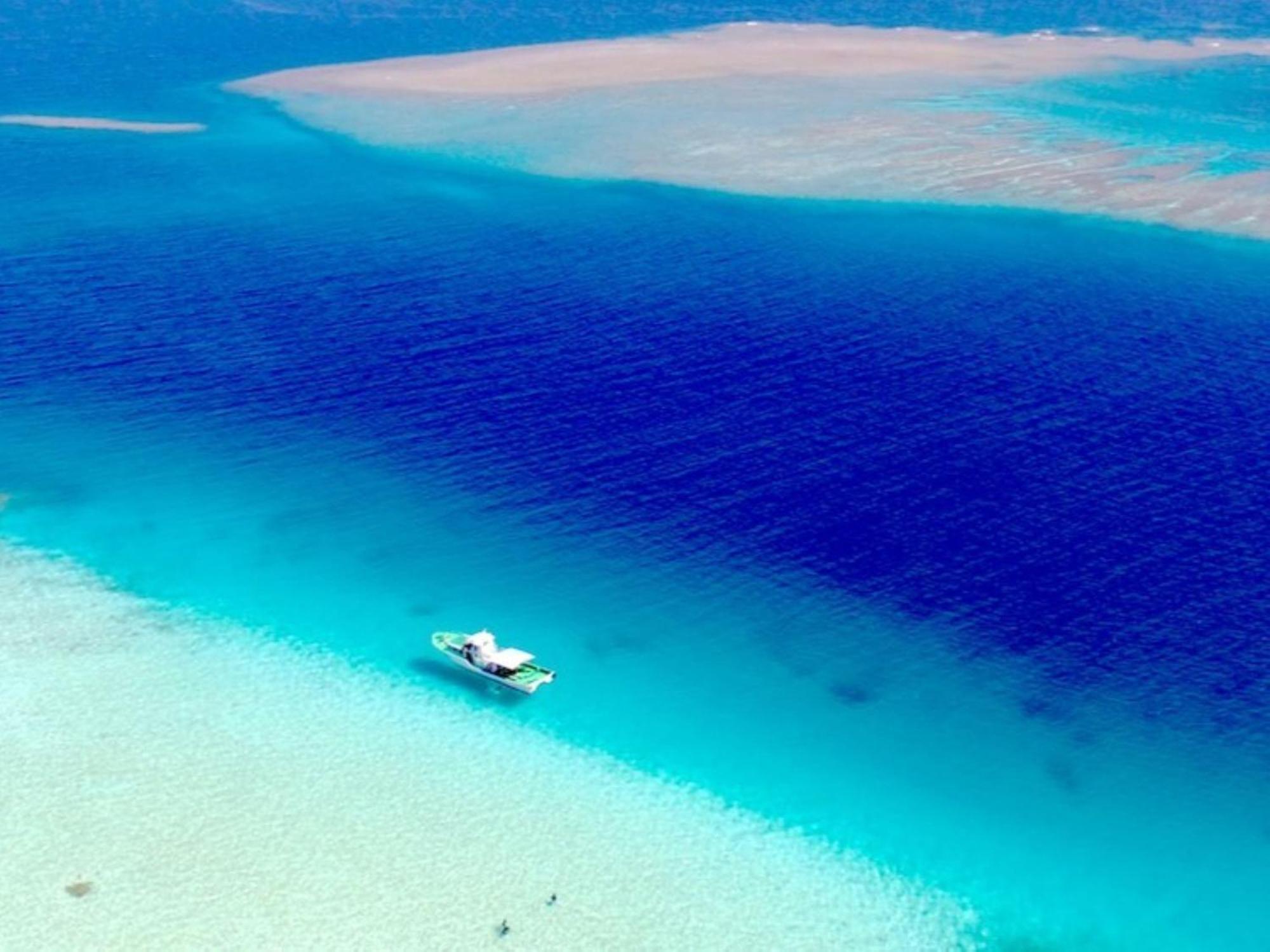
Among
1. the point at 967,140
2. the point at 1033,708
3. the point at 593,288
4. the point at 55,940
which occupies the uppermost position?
the point at 967,140

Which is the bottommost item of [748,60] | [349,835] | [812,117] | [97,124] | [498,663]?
[349,835]

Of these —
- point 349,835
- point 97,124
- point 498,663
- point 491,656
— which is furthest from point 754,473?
point 97,124

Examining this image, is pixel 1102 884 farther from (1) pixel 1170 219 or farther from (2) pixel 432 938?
(1) pixel 1170 219

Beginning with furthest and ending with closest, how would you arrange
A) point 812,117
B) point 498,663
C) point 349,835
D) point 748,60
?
point 748,60 < point 812,117 < point 498,663 < point 349,835

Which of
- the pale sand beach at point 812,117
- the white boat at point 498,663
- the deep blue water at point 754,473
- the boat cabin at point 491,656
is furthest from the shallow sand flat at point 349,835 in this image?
the pale sand beach at point 812,117

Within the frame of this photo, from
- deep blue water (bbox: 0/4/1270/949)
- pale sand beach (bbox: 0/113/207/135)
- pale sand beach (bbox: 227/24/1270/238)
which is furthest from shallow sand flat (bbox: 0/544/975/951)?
pale sand beach (bbox: 0/113/207/135)

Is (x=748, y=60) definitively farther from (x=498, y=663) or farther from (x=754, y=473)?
(x=498, y=663)

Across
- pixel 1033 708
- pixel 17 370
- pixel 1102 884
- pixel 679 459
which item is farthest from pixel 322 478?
pixel 1102 884
